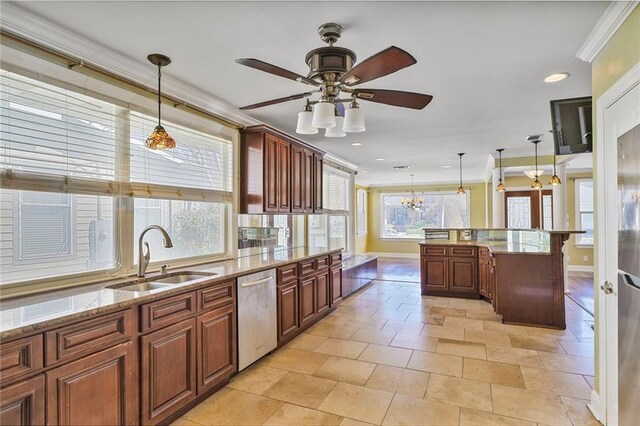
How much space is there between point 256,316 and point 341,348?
3.22 ft

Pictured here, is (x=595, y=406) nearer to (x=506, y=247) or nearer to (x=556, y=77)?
(x=556, y=77)

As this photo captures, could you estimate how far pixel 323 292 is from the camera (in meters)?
4.52

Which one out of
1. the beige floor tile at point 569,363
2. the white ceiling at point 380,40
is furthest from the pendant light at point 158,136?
the beige floor tile at point 569,363

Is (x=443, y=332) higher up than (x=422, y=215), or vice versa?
(x=422, y=215)

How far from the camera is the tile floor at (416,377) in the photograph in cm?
235

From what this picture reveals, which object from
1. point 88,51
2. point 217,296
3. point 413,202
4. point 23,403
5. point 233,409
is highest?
point 88,51

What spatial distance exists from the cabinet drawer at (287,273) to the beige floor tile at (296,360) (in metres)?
0.68

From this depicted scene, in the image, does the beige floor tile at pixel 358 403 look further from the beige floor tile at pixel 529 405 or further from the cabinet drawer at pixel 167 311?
the cabinet drawer at pixel 167 311

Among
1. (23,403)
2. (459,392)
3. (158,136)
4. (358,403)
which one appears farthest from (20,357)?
(459,392)

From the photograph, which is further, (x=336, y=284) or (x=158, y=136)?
(x=336, y=284)

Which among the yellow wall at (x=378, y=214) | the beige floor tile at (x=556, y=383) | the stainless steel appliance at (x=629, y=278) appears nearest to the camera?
the stainless steel appliance at (x=629, y=278)

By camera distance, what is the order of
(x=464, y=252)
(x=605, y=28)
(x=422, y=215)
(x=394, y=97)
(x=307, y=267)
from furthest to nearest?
(x=422, y=215) < (x=464, y=252) < (x=307, y=267) < (x=394, y=97) < (x=605, y=28)

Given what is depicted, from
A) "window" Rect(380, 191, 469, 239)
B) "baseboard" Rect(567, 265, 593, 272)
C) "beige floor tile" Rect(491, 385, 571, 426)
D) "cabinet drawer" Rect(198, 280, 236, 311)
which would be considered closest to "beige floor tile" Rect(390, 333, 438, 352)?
"beige floor tile" Rect(491, 385, 571, 426)

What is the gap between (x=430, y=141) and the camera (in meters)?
5.37
